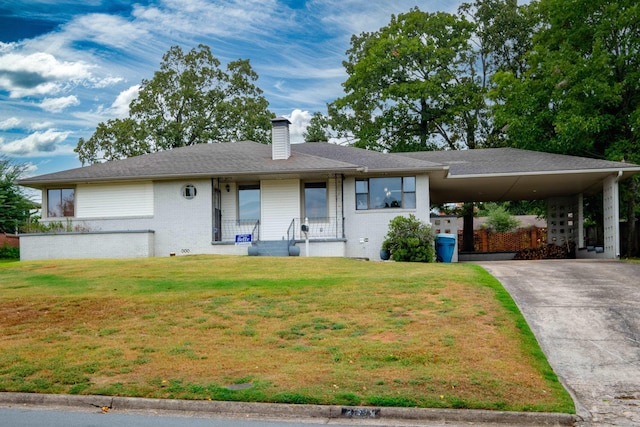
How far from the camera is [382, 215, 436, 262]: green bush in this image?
2216 centimetres

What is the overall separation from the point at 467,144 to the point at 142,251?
22.9m

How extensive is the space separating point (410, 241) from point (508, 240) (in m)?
22.9

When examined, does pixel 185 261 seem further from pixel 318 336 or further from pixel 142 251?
pixel 318 336

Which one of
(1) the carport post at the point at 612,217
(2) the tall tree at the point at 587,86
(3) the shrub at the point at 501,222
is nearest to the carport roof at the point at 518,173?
(1) the carport post at the point at 612,217

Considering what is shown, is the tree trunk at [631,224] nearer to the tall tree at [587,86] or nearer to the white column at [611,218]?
the tall tree at [587,86]

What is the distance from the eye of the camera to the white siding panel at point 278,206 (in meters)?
24.3

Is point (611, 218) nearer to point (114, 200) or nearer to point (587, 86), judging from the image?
point (587, 86)

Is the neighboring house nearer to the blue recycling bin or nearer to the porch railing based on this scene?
the porch railing

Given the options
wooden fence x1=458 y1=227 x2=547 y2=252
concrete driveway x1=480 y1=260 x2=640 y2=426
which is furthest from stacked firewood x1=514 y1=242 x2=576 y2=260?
concrete driveway x1=480 y1=260 x2=640 y2=426

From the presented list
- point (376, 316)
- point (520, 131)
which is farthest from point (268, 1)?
point (376, 316)

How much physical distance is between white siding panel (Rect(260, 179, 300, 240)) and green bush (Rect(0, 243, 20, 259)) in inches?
503

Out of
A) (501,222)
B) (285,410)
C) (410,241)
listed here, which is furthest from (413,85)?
(285,410)

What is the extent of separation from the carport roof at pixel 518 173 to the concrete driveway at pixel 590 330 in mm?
6485

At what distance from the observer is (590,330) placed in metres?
11.3
